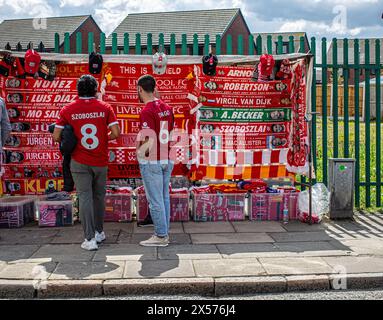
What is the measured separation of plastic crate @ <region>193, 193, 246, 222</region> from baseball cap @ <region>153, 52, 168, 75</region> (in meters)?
1.90

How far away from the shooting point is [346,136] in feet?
28.2

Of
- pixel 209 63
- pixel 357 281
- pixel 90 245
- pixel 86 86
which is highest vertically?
pixel 209 63

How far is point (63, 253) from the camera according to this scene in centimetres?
618

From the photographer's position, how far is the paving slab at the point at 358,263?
551cm

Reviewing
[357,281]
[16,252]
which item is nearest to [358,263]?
[357,281]

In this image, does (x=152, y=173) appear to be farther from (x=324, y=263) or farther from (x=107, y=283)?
(x=324, y=263)

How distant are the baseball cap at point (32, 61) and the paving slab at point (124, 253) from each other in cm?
285

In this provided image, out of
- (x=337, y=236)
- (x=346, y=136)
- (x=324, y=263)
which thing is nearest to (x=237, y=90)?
(x=346, y=136)

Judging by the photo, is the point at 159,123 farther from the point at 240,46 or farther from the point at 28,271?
the point at 240,46

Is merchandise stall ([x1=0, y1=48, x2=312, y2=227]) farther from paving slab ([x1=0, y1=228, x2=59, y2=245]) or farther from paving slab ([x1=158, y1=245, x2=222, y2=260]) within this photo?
paving slab ([x1=158, y1=245, x2=222, y2=260])

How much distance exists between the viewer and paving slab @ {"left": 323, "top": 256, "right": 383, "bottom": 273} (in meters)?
5.51

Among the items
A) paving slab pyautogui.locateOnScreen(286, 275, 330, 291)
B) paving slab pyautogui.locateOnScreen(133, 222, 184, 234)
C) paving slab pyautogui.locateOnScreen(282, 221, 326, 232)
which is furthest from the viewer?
paving slab pyautogui.locateOnScreen(282, 221, 326, 232)

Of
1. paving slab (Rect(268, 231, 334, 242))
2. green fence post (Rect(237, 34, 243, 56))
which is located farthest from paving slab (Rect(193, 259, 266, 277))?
green fence post (Rect(237, 34, 243, 56))

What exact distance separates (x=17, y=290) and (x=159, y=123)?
2462 mm
